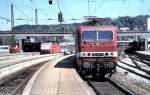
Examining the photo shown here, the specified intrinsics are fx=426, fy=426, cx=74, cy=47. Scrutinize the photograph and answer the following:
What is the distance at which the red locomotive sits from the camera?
24781mm

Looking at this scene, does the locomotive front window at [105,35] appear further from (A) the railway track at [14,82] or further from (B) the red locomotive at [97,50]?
(A) the railway track at [14,82]

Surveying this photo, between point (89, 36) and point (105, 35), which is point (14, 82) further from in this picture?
point (105, 35)

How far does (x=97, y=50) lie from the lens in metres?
24.9

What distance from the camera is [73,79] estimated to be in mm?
24047

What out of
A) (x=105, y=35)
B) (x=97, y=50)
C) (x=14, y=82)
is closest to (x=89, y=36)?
(x=105, y=35)

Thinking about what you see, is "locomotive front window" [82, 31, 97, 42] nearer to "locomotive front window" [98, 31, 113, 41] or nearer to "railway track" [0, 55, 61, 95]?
"locomotive front window" [98, 31, 113, 41]

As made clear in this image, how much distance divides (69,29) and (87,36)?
119 metres

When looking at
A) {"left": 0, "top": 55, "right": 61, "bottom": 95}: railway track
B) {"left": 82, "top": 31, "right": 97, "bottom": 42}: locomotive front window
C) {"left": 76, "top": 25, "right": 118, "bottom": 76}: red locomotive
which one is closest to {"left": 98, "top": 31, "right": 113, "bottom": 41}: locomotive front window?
{"left": 76, "top": 25, "right": 118, "bottom": 76}: red locomotive

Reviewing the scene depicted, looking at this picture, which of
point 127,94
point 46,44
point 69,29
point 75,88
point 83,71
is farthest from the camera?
point 69,29

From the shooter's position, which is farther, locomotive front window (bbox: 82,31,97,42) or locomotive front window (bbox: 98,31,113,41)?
locomotive front window (bbox: 82,31,97,42)

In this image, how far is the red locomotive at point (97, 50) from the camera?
2478 centimetres

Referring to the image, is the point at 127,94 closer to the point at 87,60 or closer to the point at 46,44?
the point at 87,60

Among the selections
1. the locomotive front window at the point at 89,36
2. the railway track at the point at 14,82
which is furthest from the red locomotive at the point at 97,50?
the railway track at the point at 14,82

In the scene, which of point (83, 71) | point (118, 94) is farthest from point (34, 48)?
point (118, 94)
